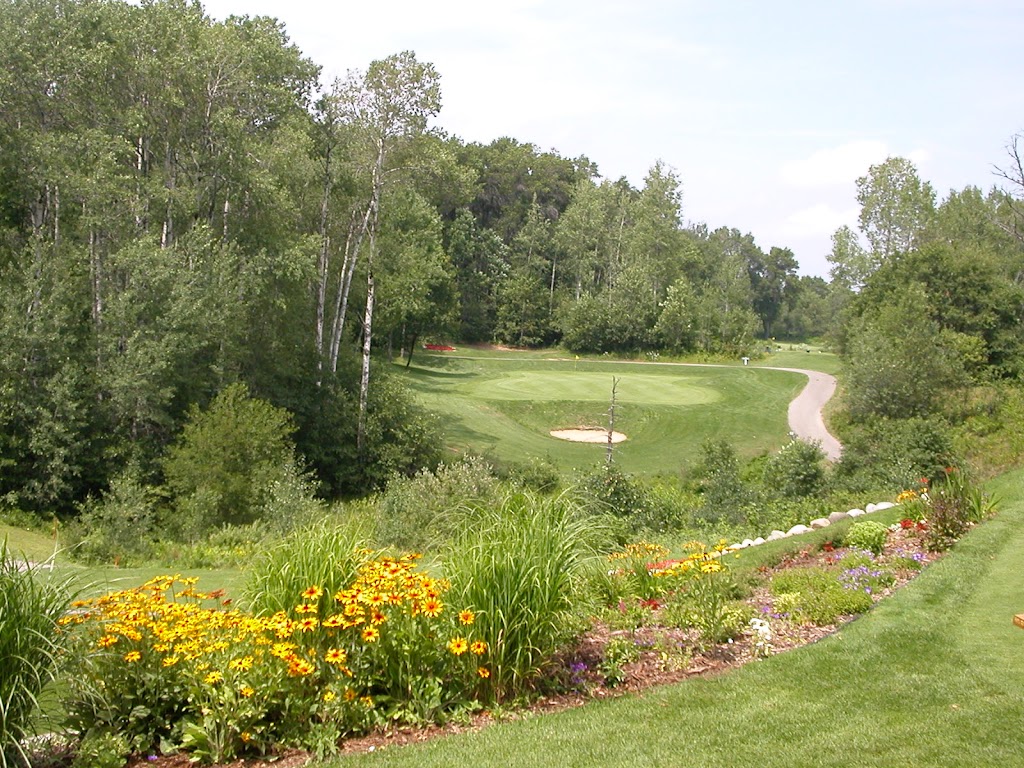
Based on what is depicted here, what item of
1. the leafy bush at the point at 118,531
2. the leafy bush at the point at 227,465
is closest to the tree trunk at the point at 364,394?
the leafy bush at the point at 227,465

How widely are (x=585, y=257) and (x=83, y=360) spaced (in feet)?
177

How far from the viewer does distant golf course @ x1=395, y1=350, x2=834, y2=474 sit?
33.1 meters

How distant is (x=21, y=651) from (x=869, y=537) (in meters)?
8.11

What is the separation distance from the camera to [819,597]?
742cm

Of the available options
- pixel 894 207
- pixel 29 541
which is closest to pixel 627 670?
pixel 29 541

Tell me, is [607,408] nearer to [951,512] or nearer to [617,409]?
[617,409]

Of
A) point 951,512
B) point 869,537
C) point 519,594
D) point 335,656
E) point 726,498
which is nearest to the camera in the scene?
point 335,656

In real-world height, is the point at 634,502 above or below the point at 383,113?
below

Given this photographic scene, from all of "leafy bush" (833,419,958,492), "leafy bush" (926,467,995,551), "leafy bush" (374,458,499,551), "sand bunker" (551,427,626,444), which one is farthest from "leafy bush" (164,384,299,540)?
"sand bunker" (551,427,626,444)

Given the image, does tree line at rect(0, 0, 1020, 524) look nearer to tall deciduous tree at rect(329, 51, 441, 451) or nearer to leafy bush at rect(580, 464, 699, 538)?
tall deciduous tree at rect(329, 51, 441, 451)

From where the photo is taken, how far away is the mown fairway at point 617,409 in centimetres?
3316

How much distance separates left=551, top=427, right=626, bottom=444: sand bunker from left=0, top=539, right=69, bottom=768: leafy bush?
104 ft

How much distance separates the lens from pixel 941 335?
36094 mm

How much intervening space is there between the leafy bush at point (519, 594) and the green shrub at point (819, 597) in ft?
8.09
